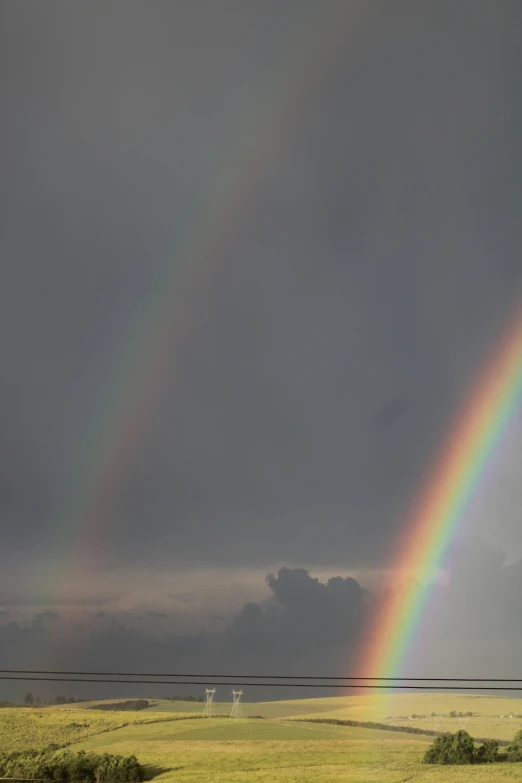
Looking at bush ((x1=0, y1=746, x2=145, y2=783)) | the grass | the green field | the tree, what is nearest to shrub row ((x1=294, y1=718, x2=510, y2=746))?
the green field

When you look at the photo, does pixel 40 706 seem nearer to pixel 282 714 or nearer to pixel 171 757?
pixel 171 757

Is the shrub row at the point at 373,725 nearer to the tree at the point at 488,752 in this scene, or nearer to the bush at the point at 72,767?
the tree at the point at 488,752

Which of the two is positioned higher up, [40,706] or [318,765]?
[40,706]

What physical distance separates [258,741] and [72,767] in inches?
1034

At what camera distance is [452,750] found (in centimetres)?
5728

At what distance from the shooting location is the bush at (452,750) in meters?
56.5

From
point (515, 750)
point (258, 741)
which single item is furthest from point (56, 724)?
point (515, 750)

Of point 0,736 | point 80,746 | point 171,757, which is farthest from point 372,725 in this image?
point 0,736

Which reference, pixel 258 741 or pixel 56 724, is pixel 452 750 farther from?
pixel 56 724

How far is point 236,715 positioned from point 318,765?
25.8 metres

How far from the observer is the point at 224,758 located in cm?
6147

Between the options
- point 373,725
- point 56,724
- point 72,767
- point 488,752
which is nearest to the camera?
point 72,767

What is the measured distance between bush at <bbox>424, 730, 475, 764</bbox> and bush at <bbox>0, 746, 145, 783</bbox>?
77.0 feet

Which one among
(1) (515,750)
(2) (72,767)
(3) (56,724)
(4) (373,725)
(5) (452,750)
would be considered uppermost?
(3) (56,724)
